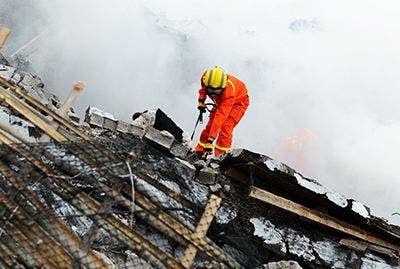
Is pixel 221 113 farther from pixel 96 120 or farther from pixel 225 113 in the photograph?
pixel 96 120

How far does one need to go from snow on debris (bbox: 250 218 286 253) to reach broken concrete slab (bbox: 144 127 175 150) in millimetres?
1471

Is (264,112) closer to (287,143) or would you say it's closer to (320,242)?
(287,143)

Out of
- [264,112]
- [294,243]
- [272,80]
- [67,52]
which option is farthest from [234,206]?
[272,80]

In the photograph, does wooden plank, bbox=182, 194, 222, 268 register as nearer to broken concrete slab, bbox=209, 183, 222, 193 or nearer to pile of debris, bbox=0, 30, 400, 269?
pile of debris, bbox=0, 30, 400, 269

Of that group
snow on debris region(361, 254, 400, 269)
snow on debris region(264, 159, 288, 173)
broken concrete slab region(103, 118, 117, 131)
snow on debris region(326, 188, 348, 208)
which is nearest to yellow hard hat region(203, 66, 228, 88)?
broken concrete slab region(103, 118, 117, 131)

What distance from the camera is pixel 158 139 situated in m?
5.73

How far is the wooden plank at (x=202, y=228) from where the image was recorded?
290 centimetres

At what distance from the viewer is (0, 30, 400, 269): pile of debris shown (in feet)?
9.78

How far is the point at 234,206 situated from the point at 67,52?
13.4 meters

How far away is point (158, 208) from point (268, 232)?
2.54 meters

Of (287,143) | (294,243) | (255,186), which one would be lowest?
(294,243)

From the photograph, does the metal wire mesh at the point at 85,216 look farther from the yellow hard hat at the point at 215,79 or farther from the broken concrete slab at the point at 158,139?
the yellow hard hat at the point at 215,79

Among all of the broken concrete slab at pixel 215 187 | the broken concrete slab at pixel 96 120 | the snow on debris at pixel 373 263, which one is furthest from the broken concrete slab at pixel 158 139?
the snow on debris at pixel 373 263

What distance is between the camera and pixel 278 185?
17.6 feet
